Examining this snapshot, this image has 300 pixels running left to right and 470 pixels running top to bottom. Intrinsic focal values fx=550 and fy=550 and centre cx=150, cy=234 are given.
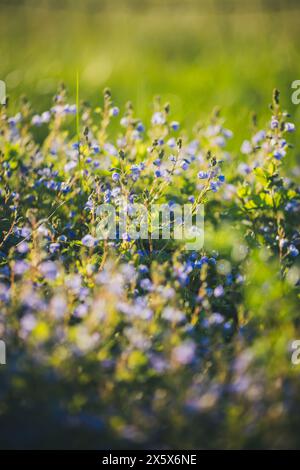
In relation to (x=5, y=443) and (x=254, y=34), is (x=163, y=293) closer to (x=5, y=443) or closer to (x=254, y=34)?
(x=5, y=443)

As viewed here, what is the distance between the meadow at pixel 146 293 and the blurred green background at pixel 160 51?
0.60 meters

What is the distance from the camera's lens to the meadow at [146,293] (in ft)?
5.71

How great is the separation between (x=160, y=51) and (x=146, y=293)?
671 centimetres

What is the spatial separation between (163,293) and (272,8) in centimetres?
887

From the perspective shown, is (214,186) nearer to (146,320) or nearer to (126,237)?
(126,237)

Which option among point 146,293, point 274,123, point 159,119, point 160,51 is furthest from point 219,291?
point 160,51

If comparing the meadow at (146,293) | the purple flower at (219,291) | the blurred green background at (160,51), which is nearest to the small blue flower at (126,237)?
the meadow at (146,293)

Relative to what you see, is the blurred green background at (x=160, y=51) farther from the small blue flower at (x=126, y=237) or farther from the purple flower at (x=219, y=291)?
the purple flower at (x=219, y=291)

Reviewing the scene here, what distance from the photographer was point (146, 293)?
2473 millimetres

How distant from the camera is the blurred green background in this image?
5.75 meters

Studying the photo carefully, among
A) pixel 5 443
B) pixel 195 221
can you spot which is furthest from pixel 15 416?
pixel 195 221

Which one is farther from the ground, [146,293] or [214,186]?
[214,186]

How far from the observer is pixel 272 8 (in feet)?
31.7

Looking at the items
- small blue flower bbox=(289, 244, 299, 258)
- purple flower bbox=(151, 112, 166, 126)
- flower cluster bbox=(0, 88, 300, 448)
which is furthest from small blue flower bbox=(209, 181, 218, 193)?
purple flower bbox=(151, 112, 166, 126)
